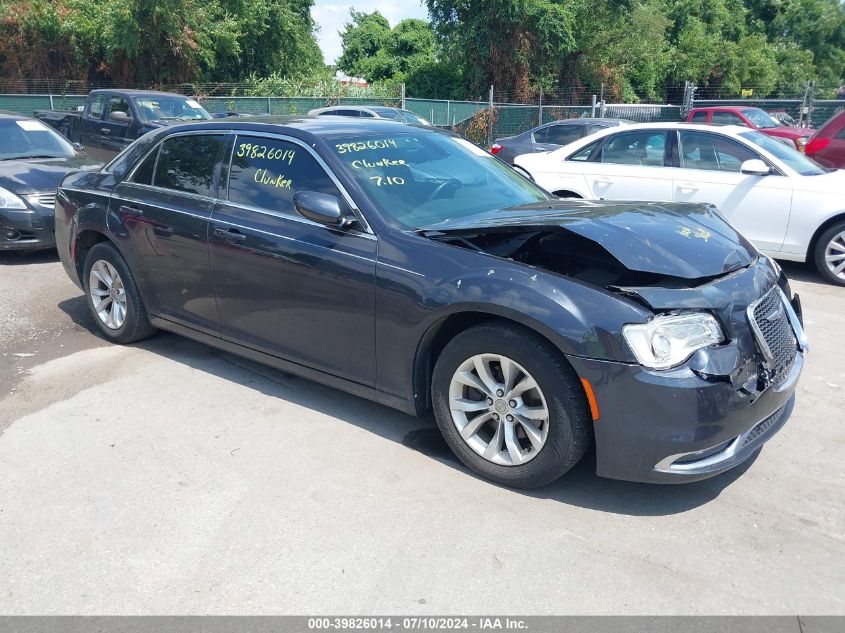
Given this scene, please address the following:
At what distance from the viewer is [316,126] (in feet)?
15.3

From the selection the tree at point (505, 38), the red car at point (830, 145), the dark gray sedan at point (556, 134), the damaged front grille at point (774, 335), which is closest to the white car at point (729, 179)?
the red car at point (830, 145)

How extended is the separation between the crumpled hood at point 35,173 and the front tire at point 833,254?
769cm

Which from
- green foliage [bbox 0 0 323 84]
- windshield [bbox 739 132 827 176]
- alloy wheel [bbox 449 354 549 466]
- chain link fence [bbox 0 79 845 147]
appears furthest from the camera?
green foliage [bbox 0 0 323 84]

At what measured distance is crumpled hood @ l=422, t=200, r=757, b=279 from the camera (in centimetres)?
359

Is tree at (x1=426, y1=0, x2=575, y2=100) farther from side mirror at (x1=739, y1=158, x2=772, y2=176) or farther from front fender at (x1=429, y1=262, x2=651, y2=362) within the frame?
front fender at (x1=429, y1=262, x2=651, y2=362)

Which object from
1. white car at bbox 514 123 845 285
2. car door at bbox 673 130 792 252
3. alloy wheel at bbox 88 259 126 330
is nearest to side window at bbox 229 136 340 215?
alloy wheel at bbox 88 259 126 330

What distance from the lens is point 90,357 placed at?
18.1 ft

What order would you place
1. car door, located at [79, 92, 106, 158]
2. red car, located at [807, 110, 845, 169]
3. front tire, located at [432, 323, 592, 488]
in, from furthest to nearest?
car door, located at [79, 92, 106, 158]
red car, located at [807, 110, 845, 169]
front tire, located at [432, 323, 592, 488]

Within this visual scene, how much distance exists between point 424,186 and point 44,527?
270 centimetres

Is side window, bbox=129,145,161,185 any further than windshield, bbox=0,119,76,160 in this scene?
No

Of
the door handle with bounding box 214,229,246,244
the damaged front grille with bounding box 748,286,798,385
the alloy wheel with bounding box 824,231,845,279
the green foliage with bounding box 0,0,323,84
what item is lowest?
the alloy wheel with bounding box 824,231,845,279

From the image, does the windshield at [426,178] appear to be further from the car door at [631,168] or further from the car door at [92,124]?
the car door at [92,124]

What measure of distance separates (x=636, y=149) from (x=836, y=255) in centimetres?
241

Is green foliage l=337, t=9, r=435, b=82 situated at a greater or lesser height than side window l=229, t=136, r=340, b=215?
greater
